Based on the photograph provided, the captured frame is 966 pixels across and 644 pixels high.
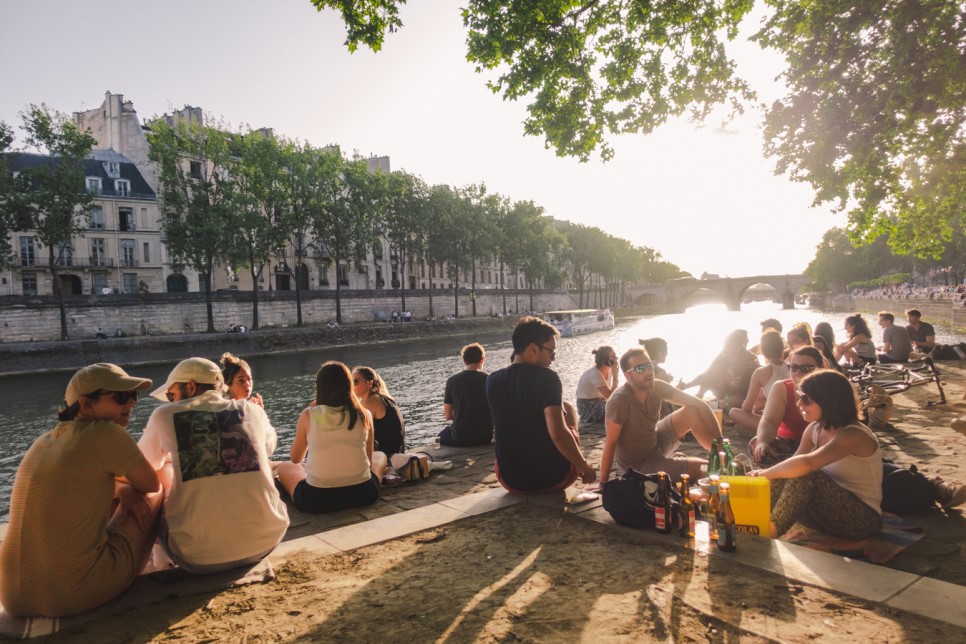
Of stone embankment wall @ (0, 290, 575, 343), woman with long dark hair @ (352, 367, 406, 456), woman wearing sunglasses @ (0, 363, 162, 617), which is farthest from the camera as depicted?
stone embankment wall @ (0, 290, 575, 343)

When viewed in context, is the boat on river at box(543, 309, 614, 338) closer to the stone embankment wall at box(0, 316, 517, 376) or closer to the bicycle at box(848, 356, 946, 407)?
the stone embankment wall at box(0, 316, 517, 376)

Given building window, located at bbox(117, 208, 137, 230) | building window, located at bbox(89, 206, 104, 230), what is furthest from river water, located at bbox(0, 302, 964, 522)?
building window, located at bbox(89, 206, 104, 230)

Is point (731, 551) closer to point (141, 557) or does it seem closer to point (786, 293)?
point (141, 557)

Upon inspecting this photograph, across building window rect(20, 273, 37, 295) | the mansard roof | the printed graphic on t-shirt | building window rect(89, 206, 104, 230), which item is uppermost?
the mansard roof

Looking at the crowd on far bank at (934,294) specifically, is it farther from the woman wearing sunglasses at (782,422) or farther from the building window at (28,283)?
the building window at (28,283)

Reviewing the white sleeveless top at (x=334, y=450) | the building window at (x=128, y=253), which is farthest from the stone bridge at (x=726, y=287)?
the white sleeveless top at (x=334, y=450)

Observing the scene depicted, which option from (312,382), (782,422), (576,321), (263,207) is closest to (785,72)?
(782,422)

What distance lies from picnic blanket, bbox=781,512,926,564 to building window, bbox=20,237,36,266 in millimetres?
56126

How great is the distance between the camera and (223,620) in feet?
11.2

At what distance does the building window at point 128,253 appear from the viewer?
50.8 metres

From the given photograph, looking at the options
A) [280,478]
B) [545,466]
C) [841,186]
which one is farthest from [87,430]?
[841,186]

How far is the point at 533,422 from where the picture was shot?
204 inches

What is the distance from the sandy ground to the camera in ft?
9.93

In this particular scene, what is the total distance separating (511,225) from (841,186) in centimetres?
5768
